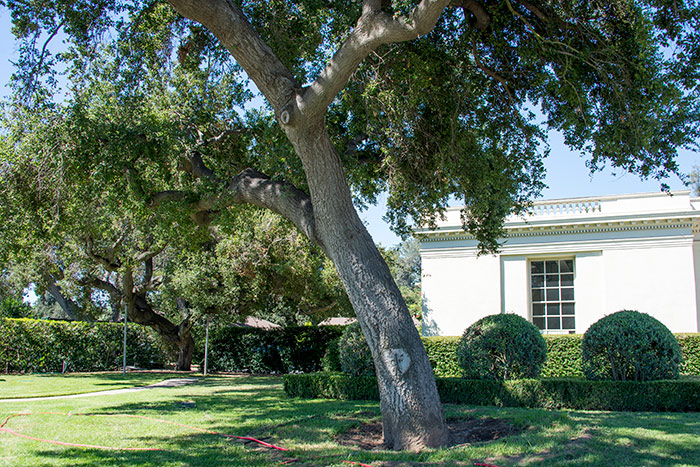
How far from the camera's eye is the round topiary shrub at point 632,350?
10.7 m

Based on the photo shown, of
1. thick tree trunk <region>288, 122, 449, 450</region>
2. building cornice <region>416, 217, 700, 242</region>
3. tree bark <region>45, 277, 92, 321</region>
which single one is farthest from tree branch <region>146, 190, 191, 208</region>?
tree bark <region>45, 277, 92, 321</region>

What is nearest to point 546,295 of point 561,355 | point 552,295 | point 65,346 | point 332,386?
point 552,295

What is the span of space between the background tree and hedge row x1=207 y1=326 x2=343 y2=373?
10.4 m

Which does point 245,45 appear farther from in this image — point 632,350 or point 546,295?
point 546,295

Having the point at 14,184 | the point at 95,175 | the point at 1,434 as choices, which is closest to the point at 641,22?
the point at 95,175

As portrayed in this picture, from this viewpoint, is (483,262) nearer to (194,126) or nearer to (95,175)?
(194,126)

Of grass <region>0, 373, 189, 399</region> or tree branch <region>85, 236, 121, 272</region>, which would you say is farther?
tree branch <region>85, 236, 121, 272</region>

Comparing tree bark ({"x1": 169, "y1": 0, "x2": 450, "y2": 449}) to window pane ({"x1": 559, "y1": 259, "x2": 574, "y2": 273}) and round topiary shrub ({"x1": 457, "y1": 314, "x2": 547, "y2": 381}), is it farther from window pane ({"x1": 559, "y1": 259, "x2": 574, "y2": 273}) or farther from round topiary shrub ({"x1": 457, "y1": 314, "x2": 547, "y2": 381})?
window pane ({"x1": 559, "y1": 259, "x2": 574, "y2": 273})

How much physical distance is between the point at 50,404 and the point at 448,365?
11431 mm

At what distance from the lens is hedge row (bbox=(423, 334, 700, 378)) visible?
16297mm

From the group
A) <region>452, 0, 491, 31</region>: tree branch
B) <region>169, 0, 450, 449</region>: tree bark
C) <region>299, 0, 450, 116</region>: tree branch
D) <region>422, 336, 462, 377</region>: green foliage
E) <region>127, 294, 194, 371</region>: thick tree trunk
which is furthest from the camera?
<region>127, 294, 194, 371</region>: thick tree trunk

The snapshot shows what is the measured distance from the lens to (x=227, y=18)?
786cm

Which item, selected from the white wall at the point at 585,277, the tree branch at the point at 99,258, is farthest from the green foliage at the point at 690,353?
the tree branch at the point at 99,258

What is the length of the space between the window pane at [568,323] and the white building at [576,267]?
0.12 feet
